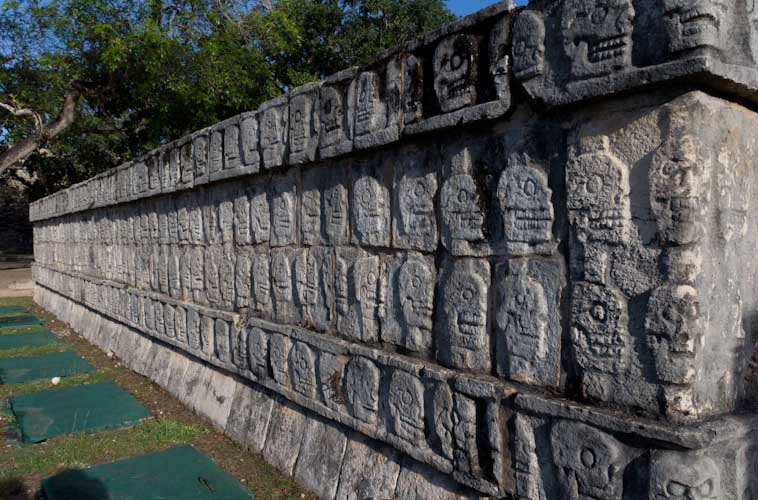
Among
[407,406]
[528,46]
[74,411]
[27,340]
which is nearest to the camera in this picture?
[528,46]

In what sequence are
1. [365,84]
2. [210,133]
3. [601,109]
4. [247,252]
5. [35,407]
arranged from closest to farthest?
[601,109] → [365,84] → [247,252] → [210,133] → [35,407]

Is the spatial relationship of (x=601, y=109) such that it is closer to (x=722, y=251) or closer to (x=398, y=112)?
(x=722, y=251)

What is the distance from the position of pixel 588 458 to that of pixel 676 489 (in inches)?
10.5

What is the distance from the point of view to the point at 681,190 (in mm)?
1657

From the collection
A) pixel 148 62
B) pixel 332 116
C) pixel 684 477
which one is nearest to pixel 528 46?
pixel 332 116

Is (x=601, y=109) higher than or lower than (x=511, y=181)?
higher

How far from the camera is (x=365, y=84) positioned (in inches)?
111

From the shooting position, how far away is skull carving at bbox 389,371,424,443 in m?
2.52

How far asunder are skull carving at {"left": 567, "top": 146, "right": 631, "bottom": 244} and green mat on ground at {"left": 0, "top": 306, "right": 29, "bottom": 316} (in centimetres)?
1140

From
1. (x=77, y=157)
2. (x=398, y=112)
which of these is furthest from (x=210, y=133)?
(x=77, y=157)

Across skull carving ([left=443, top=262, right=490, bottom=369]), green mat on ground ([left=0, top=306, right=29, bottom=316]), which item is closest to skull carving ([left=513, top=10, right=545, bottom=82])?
skull carving ([left=443, top=262, right=490, bottom=369])

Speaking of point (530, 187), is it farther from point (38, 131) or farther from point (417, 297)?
point (38, 131)

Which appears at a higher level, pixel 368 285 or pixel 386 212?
pixel 386 212

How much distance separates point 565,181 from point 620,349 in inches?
22.3
